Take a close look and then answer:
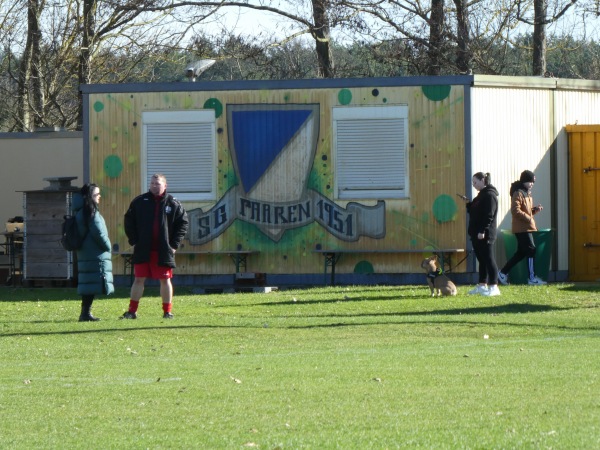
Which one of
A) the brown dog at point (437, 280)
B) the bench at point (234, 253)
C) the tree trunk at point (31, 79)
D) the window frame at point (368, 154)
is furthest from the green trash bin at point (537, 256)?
the tree trunk at point (31, 79)

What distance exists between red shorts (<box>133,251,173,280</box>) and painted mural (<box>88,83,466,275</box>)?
266 inches

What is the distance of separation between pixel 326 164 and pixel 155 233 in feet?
23.6

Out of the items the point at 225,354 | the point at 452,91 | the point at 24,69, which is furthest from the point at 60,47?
the point at 225,354

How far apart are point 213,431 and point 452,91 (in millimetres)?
15310

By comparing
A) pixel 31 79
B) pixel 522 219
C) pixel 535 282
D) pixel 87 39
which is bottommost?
pixel 535 282

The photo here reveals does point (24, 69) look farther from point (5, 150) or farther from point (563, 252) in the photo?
point (563, 252)

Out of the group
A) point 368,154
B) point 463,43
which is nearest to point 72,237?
point 368,154

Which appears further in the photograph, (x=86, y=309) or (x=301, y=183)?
(x=301, y=183)

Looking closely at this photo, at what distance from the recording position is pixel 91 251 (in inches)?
634

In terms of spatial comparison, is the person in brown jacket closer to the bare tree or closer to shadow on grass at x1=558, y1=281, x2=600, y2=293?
shadow on grass at x1=558, y1=281, x2=600, y2=293

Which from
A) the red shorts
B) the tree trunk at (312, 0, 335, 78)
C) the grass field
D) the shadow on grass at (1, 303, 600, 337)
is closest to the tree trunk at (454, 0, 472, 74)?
the tree trunk at (312, 0, 335, 78)

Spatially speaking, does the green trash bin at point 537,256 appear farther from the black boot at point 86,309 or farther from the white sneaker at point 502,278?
the black boot at point 86,309

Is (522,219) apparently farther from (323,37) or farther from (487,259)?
(323,37)

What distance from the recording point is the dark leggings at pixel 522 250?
Result: 67.9 ft
